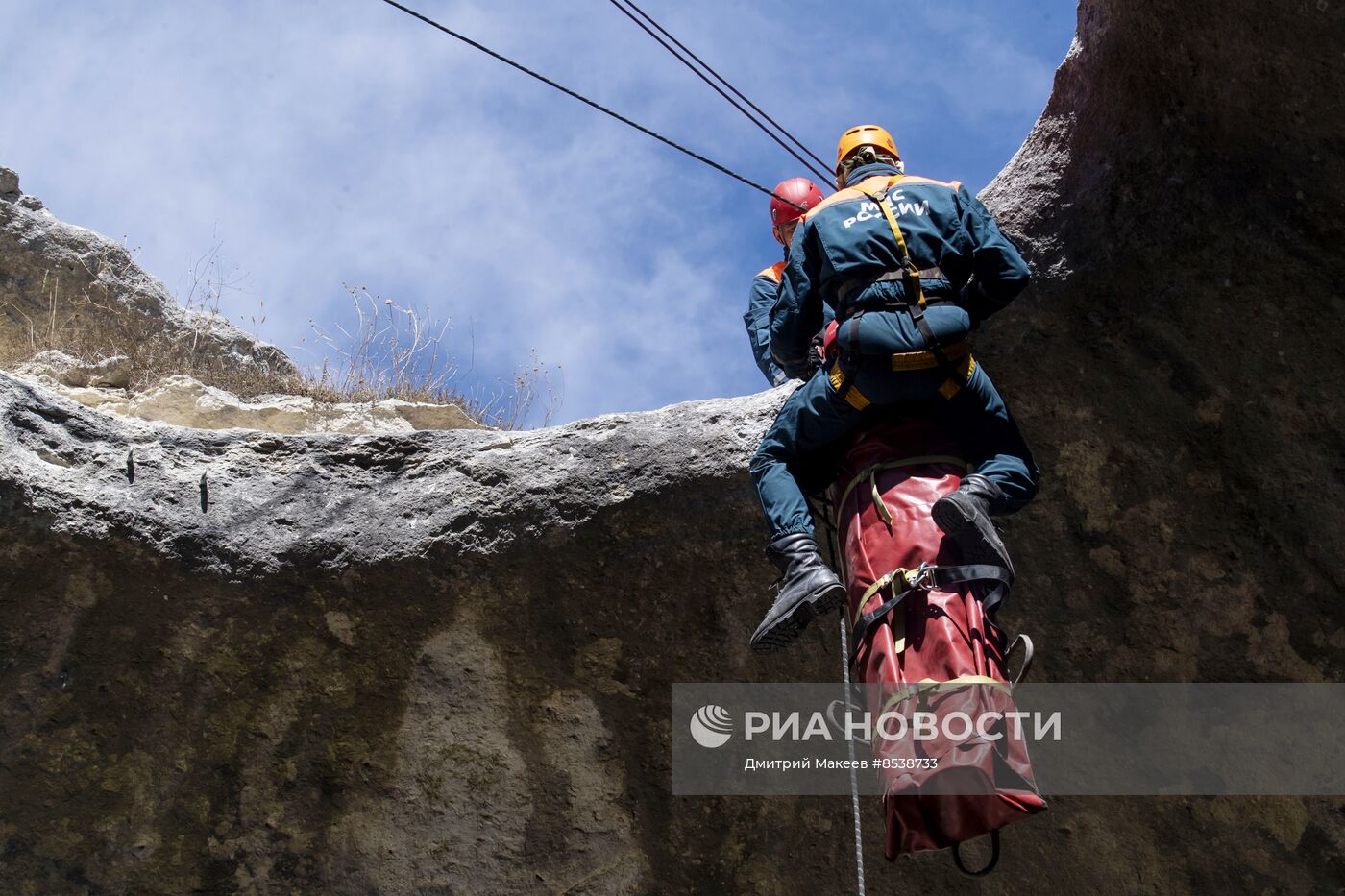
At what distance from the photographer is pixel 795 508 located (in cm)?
373

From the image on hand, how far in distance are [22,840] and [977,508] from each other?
3.35m

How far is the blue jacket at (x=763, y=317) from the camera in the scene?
5.66 meters

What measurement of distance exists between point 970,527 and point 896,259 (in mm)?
876

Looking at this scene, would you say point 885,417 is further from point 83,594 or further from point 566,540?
point 83,594

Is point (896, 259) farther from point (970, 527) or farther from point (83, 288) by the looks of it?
point (83, 288)

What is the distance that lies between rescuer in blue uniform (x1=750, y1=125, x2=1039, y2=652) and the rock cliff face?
0.58m

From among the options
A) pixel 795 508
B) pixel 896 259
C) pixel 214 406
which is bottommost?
pixel 795 508

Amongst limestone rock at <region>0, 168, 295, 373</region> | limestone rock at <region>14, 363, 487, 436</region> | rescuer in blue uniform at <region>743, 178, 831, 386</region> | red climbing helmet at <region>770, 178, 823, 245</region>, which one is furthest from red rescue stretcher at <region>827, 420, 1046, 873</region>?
limestone rock at <region>0, 168, 295, 373</region>

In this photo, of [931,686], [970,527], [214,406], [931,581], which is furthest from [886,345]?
[214,406]

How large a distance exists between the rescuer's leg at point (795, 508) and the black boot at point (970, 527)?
0.31 m

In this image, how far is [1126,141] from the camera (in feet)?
14.6

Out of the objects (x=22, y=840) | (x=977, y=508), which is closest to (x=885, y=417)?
(x=977, y=508)

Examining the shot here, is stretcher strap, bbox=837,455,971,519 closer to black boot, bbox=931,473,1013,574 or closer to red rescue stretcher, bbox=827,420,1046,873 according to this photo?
red rescue stretcher, bbox=827,420,1046,873

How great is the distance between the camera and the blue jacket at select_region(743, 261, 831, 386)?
5.66m
